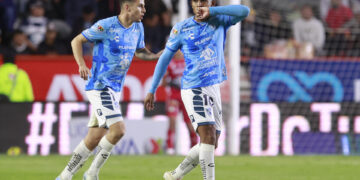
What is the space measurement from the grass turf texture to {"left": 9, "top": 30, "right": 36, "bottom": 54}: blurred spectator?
13.0 feet

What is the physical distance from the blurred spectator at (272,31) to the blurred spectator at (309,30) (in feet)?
0.71

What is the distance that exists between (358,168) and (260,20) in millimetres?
6055

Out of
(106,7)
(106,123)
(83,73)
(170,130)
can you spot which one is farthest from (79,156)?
(106,7)

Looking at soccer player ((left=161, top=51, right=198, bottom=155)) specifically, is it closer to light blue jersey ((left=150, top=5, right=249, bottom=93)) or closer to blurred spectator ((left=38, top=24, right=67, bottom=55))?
blurred spectator ((left=38, top=24, right=67, bottom=55))

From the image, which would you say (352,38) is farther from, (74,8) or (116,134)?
(116,134)

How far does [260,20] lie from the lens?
16359 mm

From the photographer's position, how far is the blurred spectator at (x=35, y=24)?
1680 cm

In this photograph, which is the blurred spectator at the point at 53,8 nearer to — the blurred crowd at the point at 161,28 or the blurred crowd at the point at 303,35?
the blurred crowd at the point at 161,28

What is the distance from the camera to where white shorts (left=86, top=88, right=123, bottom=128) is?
799cm

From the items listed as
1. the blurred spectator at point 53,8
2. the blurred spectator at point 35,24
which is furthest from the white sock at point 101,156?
the blurred spectator at point 53,8

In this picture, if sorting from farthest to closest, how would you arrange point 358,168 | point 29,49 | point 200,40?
point 29,49, point 358,168, point 200,40

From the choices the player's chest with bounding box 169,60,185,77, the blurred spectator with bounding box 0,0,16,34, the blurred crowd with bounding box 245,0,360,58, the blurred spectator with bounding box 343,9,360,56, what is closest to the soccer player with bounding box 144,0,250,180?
the player's chest with bounding box 169,60,185,77

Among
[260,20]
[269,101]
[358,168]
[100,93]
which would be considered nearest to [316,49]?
[260,20]

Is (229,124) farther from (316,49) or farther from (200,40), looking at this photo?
(200,40)
